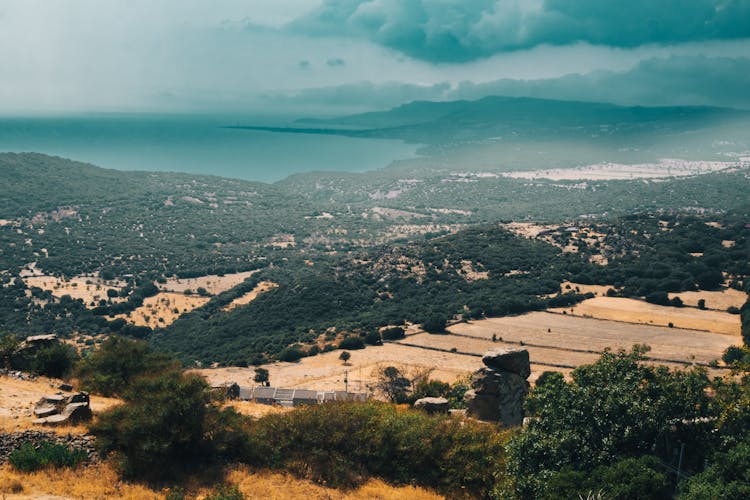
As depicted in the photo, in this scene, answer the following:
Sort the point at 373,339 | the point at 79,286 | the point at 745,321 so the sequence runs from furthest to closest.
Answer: the point at 79,286 → the point at 373,339 → the point at 745,321

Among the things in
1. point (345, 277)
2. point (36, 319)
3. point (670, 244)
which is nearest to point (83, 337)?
point (36, 319)

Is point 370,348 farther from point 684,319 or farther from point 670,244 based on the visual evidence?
point 670,244

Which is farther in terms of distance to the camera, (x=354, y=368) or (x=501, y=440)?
(x=354, y=368)

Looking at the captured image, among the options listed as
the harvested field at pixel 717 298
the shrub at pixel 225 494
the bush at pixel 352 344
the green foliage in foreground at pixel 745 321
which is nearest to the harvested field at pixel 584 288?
the harvested field at pixel 717 298

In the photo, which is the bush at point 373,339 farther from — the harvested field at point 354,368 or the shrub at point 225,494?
the shrub at point 225,494

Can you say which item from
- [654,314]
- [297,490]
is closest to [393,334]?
[654,314]

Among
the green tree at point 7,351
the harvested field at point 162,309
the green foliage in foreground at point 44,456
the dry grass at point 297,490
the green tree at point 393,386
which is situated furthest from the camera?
the harvested field at point 162,309

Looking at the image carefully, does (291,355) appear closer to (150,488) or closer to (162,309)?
(150,488)
